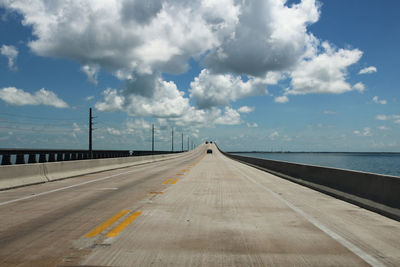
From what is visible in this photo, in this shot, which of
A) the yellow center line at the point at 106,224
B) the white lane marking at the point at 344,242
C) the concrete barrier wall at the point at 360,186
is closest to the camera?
the white lane marking at the point at 344,242

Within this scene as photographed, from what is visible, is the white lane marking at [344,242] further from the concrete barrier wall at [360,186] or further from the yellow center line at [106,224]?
the yellow center line at [106,224]

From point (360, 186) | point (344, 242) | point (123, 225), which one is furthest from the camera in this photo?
point (360, 186)

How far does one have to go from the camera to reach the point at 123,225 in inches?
270

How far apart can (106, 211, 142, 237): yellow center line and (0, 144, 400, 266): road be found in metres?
0.02

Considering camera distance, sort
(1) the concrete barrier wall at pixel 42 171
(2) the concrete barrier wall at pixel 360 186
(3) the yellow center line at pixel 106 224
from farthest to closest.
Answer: (1) the concrete barrier wall at pixel 42 171 < (2) the concrete barrier wall at pixel 360 186 < (3) the yellow center line at pixel 106 224

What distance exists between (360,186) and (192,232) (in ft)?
18.4

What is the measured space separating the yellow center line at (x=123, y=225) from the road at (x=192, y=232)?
0.02m

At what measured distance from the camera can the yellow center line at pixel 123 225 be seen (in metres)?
6.24

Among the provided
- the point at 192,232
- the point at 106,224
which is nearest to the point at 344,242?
the point at 192,232

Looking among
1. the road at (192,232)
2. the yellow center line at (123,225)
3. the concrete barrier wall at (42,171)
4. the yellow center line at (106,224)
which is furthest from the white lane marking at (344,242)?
the concrete barrier wall at (42,171)

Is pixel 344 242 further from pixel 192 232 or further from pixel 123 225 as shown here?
pixel 123 225

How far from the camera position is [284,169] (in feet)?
66.8

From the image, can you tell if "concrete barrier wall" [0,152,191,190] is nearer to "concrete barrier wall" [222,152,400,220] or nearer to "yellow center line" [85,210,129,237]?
"yellow center line" [85,210,129,237]

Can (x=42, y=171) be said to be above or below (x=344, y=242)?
above
